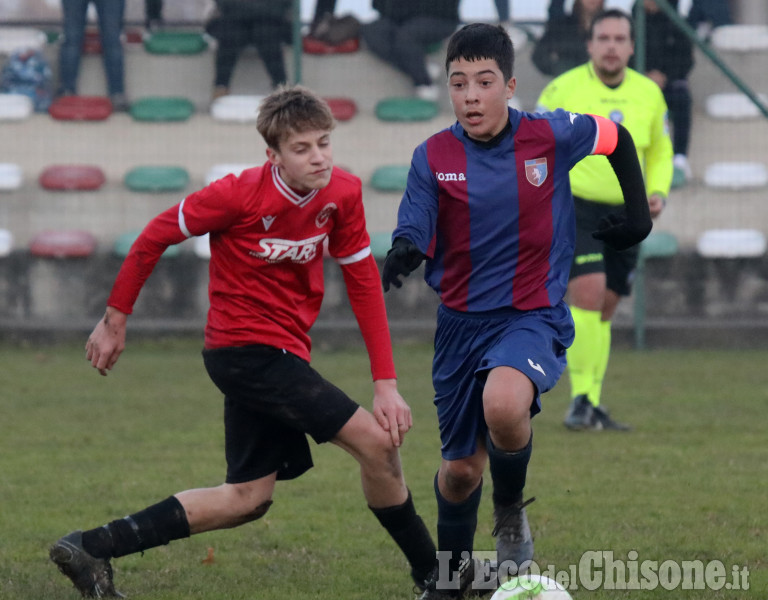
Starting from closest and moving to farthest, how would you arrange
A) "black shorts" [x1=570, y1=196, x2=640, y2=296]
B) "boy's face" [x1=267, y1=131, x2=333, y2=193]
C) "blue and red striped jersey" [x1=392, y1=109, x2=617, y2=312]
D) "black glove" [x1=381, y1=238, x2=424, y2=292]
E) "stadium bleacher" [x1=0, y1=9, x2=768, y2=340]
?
1. "black glove" [x1=381, y1=238, x2=424, y2=292]
2. "boy's face" [x1=267, y1=131, x2=333, y2=193]
3. "blue and red striped jersey" [x1=392, y1=109, x2=617, y2=312]
4. "black shorts" [x1=570, y1=196, x2=640, y2=296]
5. "stadium bleacher" [x1=0, y1=9, x2=768, y2=340]

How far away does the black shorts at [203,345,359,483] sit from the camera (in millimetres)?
3965

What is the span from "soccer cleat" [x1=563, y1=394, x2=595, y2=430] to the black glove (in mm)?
3632

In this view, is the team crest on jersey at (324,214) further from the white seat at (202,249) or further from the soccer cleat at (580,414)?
the white seat at (202,249)

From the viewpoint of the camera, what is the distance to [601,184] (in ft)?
23.9

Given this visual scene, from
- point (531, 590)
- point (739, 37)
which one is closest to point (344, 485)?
point (531, 590)

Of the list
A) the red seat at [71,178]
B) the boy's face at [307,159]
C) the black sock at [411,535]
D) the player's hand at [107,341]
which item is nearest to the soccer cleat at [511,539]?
the black sock at [411,535]

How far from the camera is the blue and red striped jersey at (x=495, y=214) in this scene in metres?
4.18

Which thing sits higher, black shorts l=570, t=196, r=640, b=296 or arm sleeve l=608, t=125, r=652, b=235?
arm sleeve l=608, t=125, r=652, b=235

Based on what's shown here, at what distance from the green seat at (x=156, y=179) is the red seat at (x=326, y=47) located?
1632 mm

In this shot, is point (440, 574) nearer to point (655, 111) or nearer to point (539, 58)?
point (655, 111)

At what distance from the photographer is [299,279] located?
4168mm

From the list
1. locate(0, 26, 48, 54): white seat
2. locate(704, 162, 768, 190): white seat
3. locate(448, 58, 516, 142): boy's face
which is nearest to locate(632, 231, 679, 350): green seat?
locate(704, 162, 768, 190): white seat

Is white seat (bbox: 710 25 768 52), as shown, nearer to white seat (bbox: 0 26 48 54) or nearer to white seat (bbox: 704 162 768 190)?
white seat (bbox: 704 162 768 190)

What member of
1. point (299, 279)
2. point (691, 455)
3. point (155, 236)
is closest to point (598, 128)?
point (299, 279)
